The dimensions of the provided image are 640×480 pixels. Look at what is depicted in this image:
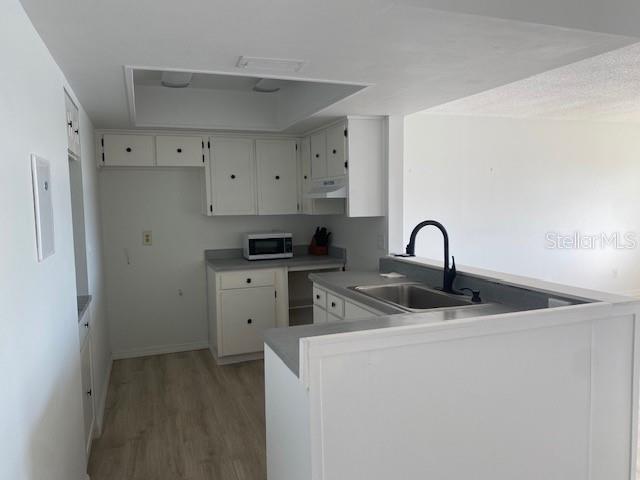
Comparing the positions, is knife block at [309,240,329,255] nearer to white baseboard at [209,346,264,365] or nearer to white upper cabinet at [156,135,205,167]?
white baseboard at [209,346,264,365]

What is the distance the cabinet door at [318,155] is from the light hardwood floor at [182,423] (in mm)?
1878

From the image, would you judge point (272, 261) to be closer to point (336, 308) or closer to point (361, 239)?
point (361, 239)

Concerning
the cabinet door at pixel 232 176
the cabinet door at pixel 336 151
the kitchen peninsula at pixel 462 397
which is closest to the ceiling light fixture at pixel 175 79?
the cabinet door at pixel 232 176

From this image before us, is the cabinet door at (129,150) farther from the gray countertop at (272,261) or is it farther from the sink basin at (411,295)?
the sink basin at (411,295)

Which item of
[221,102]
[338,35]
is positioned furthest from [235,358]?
[338,35]

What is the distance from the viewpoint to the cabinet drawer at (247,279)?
14.3ft

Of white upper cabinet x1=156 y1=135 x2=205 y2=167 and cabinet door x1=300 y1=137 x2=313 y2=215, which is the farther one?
cabinet door x1=300 y1=137 x2=313 y2=215

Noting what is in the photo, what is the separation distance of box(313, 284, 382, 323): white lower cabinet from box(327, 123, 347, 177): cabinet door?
3.43 feet

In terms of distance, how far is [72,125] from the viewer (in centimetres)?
274

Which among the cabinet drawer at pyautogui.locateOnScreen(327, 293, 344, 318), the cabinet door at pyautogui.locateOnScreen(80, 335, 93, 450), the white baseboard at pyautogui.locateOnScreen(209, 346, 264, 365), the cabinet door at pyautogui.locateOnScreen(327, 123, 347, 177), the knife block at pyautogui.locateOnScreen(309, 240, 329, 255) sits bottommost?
the white baseboard at pyautogui.locateOnScreen(209, 346, 264, 365)

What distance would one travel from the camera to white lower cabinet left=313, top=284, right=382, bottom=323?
284 cm

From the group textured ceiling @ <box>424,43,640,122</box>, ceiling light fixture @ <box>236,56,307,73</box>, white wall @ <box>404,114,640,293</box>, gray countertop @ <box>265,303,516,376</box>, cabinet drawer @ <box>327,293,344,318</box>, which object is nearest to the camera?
gray countertop @ <box>265,303,516,376</box>

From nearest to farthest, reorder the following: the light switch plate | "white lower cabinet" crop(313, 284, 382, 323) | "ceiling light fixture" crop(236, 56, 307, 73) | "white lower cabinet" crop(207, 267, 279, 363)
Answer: the light switch plate, "ceiling light fixture" crop(236, 56, 307, 73), "white lower cabinet" crop(313, 284, 382, 323), "white lower cabinet" crop(207, 267, 279, 363)

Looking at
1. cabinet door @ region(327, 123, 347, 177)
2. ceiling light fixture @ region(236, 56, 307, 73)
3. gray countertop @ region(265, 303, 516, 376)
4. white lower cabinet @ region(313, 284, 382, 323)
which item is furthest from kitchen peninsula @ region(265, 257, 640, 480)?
cabinet door @ region(327, 123, 347, 177)
